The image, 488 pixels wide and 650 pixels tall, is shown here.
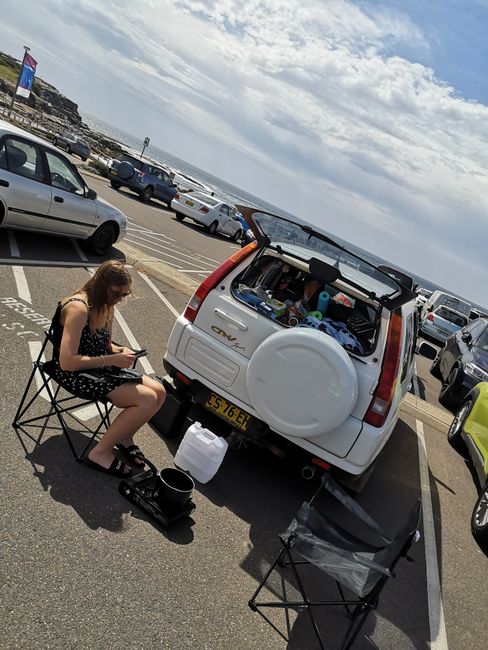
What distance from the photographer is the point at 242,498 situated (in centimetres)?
411

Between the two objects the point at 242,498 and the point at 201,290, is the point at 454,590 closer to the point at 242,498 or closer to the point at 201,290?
the point at 242,498

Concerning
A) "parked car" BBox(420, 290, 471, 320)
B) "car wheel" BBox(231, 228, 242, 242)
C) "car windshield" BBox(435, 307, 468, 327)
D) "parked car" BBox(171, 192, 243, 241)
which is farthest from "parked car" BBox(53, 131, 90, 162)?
"car windshield" BBox(435, 307, 468, 327)

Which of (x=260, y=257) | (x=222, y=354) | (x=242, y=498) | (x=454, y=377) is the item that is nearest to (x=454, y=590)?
(x=242, y=498)

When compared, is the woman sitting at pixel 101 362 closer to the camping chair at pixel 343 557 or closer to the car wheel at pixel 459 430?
the camping chair at pixel 343 557

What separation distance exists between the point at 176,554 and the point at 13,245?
6.34m

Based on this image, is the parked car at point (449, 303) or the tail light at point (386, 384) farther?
the parked car at point (449, 303)

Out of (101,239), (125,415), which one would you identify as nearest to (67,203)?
(101,239)

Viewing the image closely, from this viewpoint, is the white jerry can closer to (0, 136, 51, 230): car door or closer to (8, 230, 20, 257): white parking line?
(8, 230, 20, 257): white parking line

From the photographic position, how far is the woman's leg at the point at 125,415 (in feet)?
11.7

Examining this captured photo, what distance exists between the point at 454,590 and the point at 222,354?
265 centimetres

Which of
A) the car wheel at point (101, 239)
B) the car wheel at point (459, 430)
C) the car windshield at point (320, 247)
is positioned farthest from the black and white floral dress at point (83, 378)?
the car wheel at point (101, 239)

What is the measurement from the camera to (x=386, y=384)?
3.84 meters

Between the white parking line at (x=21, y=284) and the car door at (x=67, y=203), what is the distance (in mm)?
1411

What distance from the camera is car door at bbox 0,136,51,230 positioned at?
7176mm
